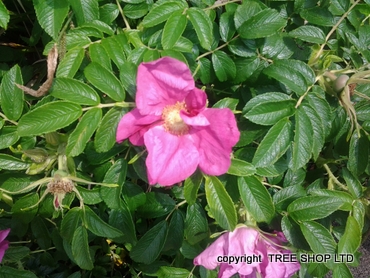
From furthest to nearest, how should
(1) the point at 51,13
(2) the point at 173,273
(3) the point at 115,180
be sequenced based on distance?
(2) the point at 173,273 → (3) the point at 115,180 → (1) the point at 51,13

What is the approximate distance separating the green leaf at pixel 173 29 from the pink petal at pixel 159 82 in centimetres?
16

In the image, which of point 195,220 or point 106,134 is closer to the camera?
point 106,134

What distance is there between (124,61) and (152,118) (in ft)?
0.71

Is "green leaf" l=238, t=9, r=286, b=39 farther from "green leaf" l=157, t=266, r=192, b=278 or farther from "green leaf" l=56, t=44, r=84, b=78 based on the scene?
"green leaf" l=157, t=266, r=192, b=278

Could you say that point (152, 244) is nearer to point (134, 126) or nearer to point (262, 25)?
point (134, 126)

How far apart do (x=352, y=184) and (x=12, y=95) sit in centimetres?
103

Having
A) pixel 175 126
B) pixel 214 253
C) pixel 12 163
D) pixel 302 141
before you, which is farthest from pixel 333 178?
pixel 12 163

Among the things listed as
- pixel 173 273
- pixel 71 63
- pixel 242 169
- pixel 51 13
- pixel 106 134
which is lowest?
pixel 173 273

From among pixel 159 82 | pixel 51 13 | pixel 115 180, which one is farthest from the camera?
pixel 115 180

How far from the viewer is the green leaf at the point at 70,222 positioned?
1095mm

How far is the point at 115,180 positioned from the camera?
3.50ft

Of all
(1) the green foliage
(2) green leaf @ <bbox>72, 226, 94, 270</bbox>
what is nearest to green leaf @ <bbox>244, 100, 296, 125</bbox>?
(1) the green foliage

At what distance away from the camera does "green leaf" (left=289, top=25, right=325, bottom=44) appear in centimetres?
117

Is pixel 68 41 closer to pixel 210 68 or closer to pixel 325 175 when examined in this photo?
pixel 210 68
